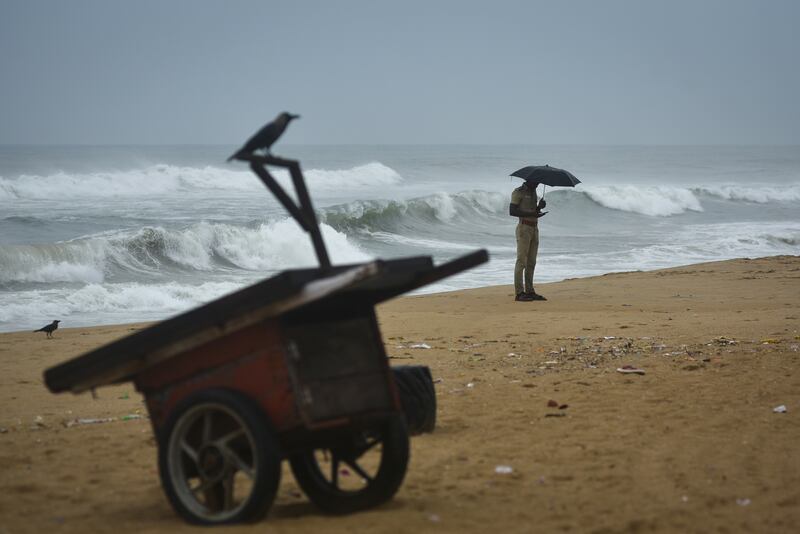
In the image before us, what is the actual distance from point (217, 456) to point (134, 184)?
4796 cm

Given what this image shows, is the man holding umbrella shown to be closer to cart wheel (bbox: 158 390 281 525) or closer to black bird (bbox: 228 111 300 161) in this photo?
black bird (bbox: 228 111 300 161)

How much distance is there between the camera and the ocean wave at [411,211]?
31109 mm

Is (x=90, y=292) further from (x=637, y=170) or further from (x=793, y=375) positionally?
(x=637, y=170)

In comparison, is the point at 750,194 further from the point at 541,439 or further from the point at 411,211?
the point at 541,439

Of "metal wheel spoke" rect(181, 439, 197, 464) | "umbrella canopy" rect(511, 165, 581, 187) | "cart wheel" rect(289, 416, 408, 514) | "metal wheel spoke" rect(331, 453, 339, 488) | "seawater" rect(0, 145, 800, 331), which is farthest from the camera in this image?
"seawater" rect(0, 145, 800, 331)

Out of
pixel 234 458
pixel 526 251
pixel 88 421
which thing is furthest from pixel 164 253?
pixel 234 458

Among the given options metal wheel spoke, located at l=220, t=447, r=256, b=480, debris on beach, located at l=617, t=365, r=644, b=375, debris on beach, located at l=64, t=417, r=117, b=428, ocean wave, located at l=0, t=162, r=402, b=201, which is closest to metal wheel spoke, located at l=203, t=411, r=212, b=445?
metal wheel spoke, located at l=220, t=447, r=256, b=480

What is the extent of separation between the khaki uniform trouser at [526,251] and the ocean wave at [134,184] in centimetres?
2494

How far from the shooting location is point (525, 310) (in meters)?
12.9

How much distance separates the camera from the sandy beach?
4.54 m

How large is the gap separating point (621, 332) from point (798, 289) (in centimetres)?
562

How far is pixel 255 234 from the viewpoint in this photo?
25094 millimetres

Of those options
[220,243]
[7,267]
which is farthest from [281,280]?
[220,243]

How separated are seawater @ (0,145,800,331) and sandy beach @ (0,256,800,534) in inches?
235
